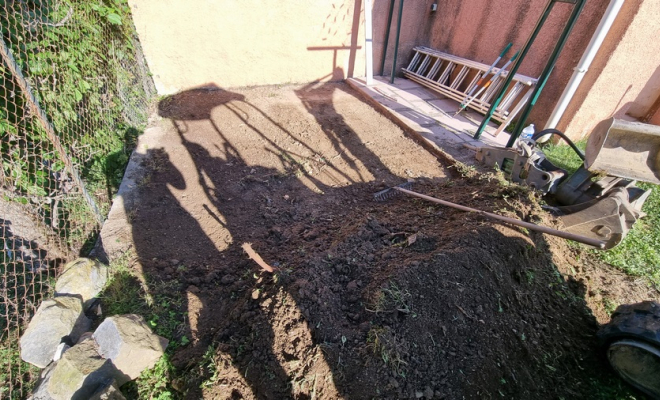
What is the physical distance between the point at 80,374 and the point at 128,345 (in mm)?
304

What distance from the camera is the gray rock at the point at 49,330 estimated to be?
2.23 metres

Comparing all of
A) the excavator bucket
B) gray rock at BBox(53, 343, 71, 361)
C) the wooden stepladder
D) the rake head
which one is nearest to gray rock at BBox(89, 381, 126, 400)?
gray rock at BBox(53, 343, 71, 361)

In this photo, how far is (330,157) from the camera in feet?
16.5

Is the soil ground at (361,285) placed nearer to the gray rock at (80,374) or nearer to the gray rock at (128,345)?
the gray rock at (128,345)

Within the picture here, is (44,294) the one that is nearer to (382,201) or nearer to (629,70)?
(382,201)

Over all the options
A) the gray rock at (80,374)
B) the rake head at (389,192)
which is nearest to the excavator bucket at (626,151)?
Result: the rake head at (389,192)

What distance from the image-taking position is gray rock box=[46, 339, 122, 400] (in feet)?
6.64

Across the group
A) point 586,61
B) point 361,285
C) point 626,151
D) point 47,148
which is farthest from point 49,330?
point 586,61

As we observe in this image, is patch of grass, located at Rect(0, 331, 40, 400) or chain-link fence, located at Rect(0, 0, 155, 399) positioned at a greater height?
chain-link fence, located at Rect(0, 0, 155, 399)

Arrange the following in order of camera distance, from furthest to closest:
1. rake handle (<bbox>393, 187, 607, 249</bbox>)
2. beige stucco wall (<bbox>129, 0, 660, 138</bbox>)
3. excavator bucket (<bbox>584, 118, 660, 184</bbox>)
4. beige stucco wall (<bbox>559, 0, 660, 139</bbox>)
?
1. beige stucco wall (<bbox>129, 0, 660, 138</bbox>)
2. beige stucco wall (<bbox>559, 0, 660, 139</bbox>)
3. excavator bucket (<bbox>584, 118, 660, 184</bbox>)
4. rake handle (<bbox>393, 187, 607, 249</bbox>)

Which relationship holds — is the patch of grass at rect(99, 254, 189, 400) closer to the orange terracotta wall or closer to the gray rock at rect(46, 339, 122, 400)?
the gray rock at rect(46, 339, 122, 400)

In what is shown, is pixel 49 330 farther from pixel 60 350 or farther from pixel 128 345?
pixel 128 345

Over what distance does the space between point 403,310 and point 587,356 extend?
5.40ft

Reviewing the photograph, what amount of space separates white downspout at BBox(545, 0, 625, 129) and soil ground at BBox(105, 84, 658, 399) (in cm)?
221
